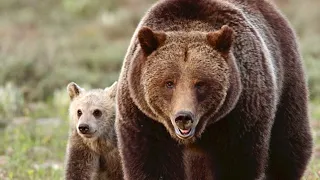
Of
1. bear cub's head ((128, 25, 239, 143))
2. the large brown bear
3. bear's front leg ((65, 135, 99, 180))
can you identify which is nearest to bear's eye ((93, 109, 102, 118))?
bear's front leg ((65, 135, 99, 180))

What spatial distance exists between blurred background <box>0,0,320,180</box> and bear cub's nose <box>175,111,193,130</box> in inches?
105

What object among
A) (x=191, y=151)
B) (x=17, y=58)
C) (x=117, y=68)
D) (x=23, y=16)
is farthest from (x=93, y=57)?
(x=191, y=151)

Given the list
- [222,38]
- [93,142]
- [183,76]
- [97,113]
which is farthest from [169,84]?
[97,113]

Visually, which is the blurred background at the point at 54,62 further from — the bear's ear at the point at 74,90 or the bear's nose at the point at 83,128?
the bear's nose at the point at 83,128

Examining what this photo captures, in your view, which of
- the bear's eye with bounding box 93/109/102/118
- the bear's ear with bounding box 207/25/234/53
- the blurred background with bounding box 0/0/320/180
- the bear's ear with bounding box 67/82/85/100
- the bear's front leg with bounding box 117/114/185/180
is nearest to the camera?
the bear's ear with bounding box 207/25/234/53

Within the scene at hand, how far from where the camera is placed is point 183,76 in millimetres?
5977

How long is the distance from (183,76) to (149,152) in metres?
0.71

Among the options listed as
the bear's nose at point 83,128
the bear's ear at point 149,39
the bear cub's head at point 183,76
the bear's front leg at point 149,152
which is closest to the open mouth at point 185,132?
the bear cub's head at point 183,76

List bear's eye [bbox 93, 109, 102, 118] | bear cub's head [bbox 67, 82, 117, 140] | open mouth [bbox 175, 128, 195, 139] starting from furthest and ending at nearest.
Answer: bear's eye [bbox 93, 109, 102, 118] → bear cub's head [bbox 67, 82, 117, 140] → open mouth [bbox 175, 128, 195, 139]

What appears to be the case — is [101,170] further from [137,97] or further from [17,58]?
[17,58]

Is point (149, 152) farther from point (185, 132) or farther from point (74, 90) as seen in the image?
point (74, 90)

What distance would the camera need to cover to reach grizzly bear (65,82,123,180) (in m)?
8.38

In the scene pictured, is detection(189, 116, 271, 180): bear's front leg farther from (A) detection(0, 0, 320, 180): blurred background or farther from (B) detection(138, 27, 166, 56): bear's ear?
(A) detection(0, 0, 320, 180): blurred background

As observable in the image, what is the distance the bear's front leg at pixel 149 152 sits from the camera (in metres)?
6.38
